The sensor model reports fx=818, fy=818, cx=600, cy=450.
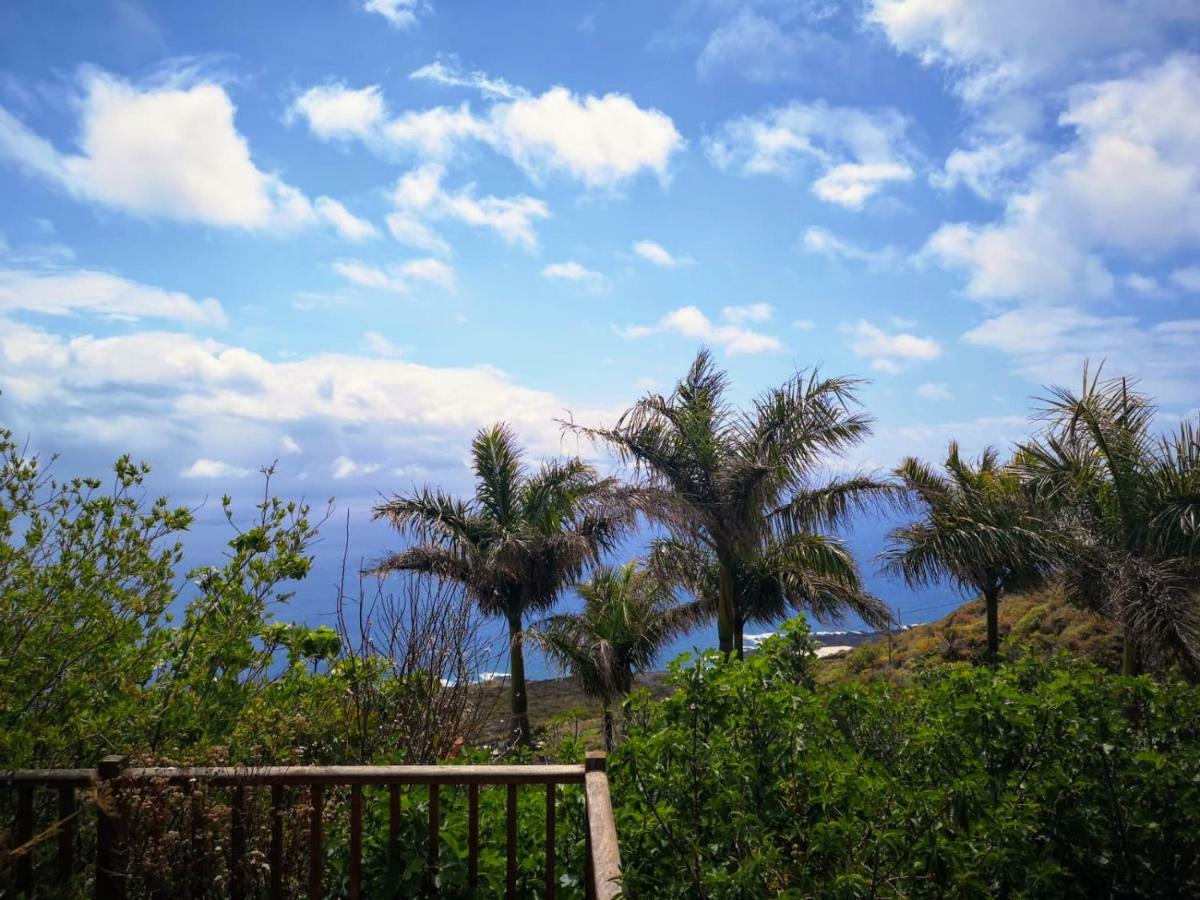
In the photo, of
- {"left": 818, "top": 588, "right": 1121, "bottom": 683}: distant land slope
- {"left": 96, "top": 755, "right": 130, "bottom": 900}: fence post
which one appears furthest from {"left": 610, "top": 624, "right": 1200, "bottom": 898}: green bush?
{"left": 818, "top": 588, "right": 1121, "bottom": 683}: distant land slope

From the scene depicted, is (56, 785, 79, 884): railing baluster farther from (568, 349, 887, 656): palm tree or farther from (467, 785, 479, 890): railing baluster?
(568, 349, 887, 656): palm tree

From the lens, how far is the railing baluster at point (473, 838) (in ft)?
10.4

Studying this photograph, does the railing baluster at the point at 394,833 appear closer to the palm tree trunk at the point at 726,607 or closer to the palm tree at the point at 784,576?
the palm tree at the point at 784,576

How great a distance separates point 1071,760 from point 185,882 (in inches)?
146

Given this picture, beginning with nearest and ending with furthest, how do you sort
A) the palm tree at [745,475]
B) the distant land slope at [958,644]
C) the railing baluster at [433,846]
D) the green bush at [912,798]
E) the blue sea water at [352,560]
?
the green bush at [912,798], the railing baluster at [433,846], the blue sea water at [352,560], the palm tree at [745,475], the distant land slope at [958,644]

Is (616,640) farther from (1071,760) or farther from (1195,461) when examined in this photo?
(1071,760)

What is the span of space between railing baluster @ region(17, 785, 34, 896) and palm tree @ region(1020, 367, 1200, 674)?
10.6 metres

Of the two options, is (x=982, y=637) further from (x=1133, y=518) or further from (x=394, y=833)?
(x=394, y=833)

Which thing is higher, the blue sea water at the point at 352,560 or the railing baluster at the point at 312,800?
the blue sea water at the point at 352,560

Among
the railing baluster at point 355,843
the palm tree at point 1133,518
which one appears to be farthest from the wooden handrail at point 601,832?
the palm tree at point 1133,518

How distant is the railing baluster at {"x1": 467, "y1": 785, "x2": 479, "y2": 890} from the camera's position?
3.17 meters

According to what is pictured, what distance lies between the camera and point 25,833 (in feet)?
10.5

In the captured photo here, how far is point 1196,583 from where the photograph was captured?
1016cm

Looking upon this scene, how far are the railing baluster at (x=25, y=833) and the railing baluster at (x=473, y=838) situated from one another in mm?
1715
